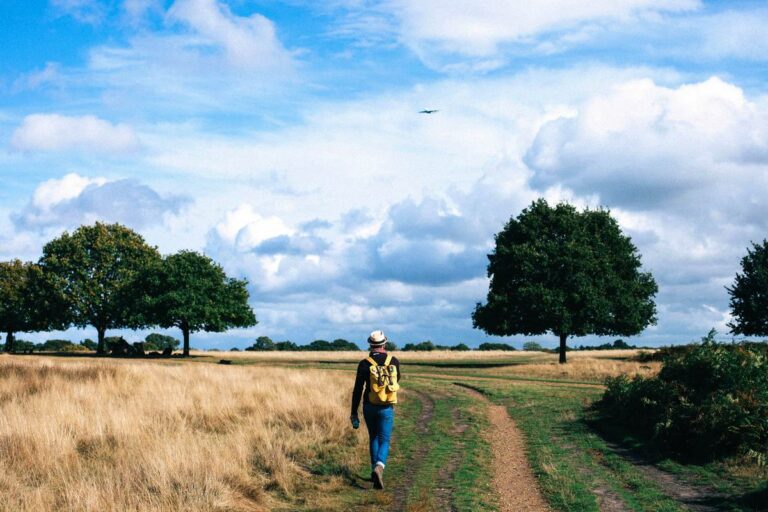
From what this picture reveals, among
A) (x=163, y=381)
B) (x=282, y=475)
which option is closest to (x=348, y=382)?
(x=163, y=381)

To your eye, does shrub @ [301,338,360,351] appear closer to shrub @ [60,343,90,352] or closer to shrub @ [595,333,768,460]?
shrub @ [60,343,90,352]

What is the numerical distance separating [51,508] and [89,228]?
66006 millimetres

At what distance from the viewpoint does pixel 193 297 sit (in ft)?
213

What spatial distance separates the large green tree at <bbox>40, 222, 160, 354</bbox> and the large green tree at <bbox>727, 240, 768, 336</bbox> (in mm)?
56465

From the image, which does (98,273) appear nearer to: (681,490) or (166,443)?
(166,443)

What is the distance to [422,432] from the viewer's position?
17.8m

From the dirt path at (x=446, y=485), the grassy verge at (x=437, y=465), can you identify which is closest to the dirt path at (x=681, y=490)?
the grassy verge at (x=437, y=465)

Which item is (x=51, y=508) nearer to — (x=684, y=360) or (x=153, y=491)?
(x=153, y=491)

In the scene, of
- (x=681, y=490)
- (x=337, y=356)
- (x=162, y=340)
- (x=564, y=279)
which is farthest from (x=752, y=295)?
(x=162, y=340)

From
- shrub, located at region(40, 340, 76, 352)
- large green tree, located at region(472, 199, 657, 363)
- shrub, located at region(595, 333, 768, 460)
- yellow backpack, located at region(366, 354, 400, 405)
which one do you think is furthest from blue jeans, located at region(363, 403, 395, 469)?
shrub, located at region(40, 340, 76, 352)

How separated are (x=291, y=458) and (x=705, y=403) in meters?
9.72

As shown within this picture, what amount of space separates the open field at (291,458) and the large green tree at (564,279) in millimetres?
26016

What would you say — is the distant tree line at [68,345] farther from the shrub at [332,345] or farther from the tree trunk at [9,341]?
the shrub at [332,345]

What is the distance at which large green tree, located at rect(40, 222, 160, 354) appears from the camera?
6719 cm
